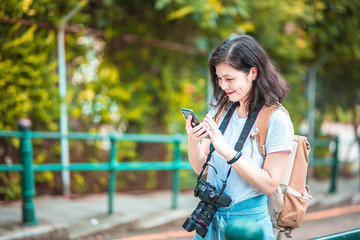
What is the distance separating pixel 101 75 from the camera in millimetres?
6324

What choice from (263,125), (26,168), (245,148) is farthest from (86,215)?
(263,125)

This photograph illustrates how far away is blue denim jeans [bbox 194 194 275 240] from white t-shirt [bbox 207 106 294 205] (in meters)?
0.03

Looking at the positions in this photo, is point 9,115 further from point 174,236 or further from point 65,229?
point 174,236

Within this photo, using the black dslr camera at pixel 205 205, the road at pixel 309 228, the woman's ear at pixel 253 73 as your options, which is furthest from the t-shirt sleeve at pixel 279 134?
the road at pixel 309 228

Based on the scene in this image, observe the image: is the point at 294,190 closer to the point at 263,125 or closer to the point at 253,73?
the point at 263,125

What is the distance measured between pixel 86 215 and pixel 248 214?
3.25 m

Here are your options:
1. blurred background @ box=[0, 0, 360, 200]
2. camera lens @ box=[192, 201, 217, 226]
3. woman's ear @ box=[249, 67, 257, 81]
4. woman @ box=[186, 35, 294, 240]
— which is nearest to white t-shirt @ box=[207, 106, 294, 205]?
woman @ box=[186, 35, 294, 240]

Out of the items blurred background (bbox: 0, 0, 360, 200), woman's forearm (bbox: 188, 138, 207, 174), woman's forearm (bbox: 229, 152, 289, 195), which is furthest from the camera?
blurred background (bbox: 0, 0, 360, 200)

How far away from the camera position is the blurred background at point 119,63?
5.30m

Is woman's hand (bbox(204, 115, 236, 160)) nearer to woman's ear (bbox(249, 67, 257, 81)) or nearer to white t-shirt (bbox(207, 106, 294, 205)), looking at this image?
white t-shirt (bbox(207, 106, 294, 205))

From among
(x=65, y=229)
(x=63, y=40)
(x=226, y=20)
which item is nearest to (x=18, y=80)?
(x=63, y=40)

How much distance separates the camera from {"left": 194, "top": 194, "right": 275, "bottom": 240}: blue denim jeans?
6.16ft

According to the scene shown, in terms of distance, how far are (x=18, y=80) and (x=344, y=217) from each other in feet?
17.8

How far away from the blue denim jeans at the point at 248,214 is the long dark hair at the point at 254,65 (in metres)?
0.46
